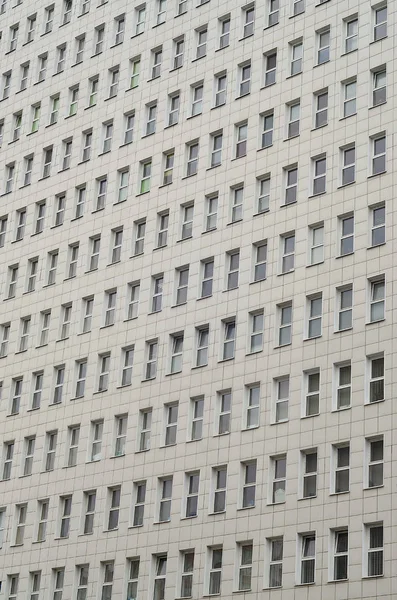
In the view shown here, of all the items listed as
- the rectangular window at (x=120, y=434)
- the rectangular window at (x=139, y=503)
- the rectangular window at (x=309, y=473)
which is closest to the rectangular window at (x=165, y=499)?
the rectangular window at (x=139, y=503)

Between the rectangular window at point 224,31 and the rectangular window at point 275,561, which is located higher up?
the rectangular window at point 224,31

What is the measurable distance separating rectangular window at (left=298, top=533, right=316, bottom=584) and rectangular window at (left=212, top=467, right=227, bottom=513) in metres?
4.48

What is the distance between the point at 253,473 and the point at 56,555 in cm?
1152

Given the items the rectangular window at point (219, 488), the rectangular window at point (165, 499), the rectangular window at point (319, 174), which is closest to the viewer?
the rectangular window at point (219, 488)

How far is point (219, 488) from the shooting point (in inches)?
2239

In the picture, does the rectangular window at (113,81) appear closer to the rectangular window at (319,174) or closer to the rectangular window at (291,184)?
the rectangular window at (291,184)

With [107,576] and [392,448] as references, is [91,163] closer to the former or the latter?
[107,576]

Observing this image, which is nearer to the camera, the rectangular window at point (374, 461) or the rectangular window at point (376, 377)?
the rectangular window at point (374, 461)

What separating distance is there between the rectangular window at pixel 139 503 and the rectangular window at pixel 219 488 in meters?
4.06

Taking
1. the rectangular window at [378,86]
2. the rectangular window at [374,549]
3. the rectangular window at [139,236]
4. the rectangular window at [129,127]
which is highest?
the rectangular window at [129,127]

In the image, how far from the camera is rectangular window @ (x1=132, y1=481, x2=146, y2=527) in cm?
5941

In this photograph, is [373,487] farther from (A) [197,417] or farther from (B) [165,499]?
(B) [165,499]

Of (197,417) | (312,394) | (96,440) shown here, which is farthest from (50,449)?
(312,394)

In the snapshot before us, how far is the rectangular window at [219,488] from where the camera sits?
5647 cm
